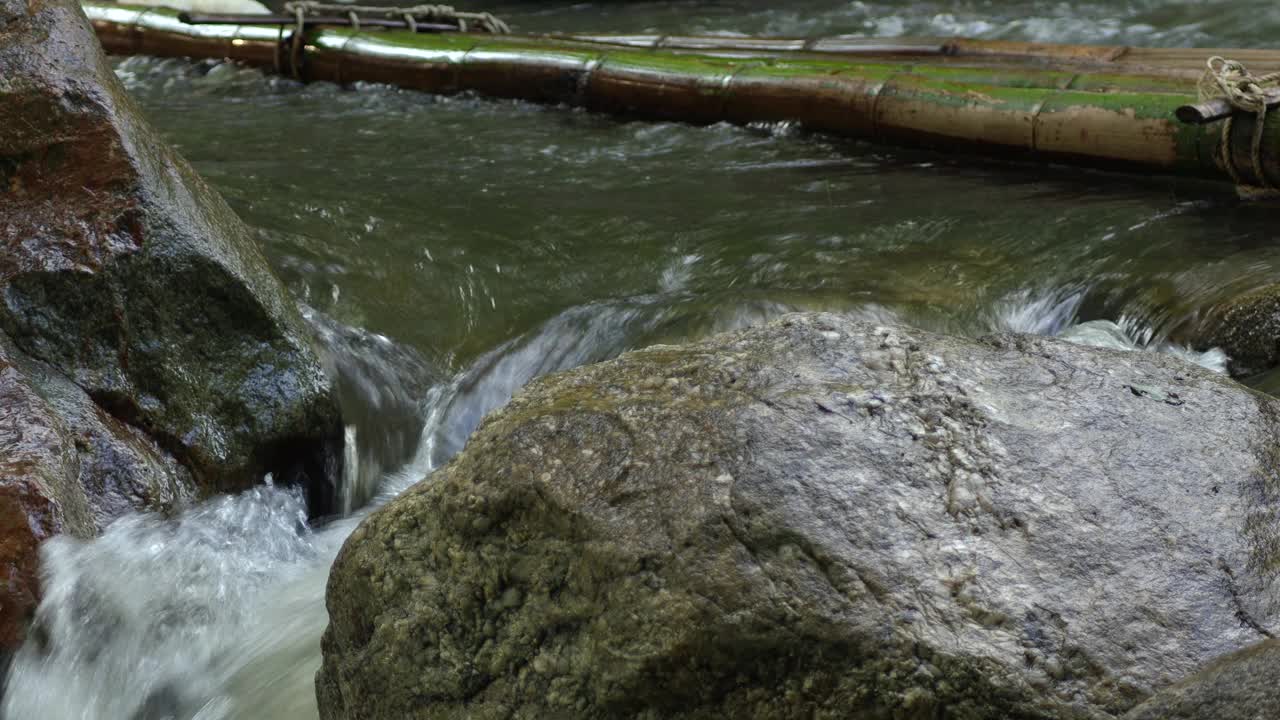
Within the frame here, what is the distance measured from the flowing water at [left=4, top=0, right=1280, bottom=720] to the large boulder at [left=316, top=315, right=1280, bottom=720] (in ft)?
3.20

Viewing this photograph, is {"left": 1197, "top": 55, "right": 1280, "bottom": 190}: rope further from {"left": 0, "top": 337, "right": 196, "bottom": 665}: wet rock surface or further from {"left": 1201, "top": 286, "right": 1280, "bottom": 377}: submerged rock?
{"left": 0, "top": 337, "right": 196, "bottom": 665}: wet rock surface

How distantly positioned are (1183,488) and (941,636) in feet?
2.05

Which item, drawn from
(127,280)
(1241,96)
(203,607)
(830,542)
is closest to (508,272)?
(127,280)

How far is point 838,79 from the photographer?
8219mm

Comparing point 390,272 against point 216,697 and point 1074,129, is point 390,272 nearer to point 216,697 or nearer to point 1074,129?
point 216,697

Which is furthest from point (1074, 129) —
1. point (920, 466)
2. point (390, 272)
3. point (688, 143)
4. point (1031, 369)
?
point (920, 466)

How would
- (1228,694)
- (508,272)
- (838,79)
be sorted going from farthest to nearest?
(838,79), (508,272), (1228,694)

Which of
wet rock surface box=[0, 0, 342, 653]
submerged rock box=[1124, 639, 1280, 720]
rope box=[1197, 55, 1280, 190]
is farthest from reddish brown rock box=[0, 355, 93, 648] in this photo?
rope box=[1197, 55, 1280, 190]

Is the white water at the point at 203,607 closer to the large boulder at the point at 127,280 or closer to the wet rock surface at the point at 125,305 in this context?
the wet rock surface at the point at 125,305

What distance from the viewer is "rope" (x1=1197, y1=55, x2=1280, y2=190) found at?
586 cm

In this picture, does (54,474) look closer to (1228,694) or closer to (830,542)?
(830,542)

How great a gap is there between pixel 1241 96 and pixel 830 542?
14.6ft

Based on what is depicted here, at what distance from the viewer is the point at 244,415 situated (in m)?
4.28

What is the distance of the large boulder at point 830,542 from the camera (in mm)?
2266
